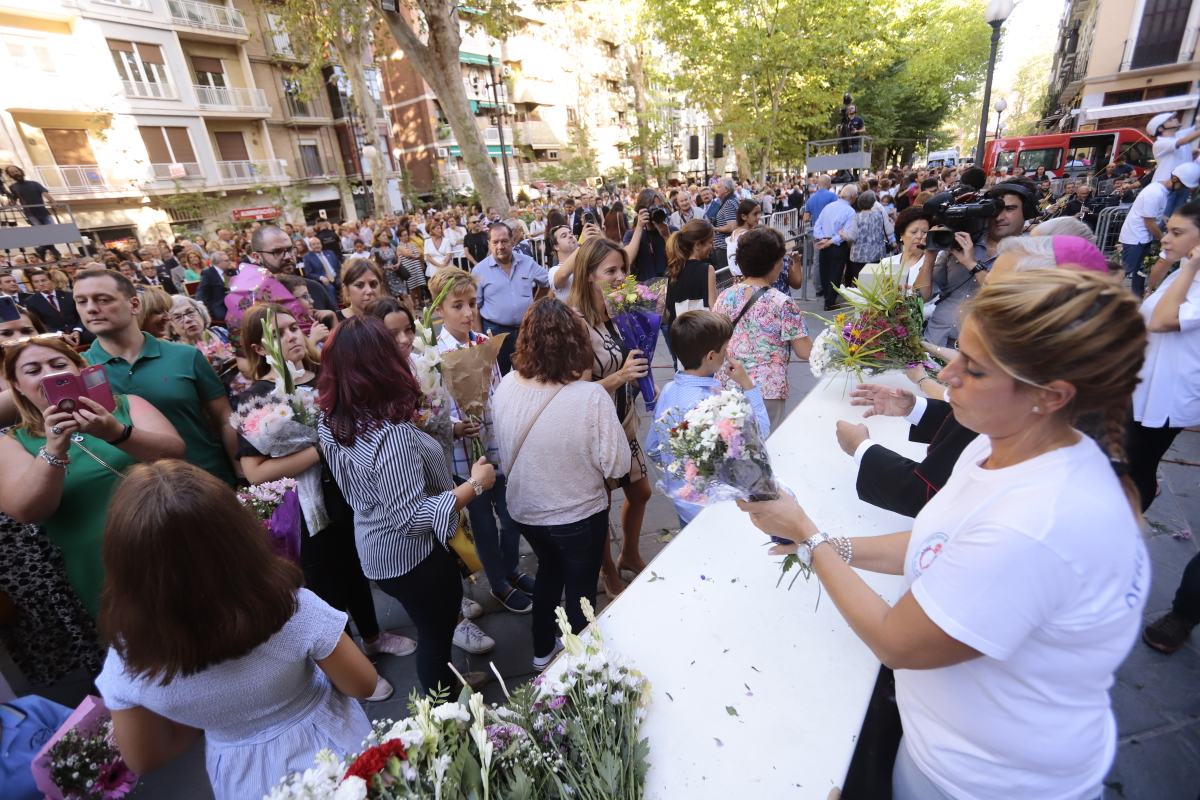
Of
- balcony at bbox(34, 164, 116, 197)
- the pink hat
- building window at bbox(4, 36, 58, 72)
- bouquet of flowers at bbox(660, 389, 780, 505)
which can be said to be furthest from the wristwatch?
building window at bbox(4, 36, 58, 72)

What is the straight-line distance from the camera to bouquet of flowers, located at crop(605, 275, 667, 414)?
149 inches

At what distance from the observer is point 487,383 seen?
3041 millimetres

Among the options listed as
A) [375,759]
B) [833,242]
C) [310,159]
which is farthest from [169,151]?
[375,759]

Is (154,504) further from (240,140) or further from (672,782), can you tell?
(240,140)

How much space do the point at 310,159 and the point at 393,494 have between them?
114 ft

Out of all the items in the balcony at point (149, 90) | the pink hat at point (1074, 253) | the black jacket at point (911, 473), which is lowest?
the black jacket at point (911, 473)

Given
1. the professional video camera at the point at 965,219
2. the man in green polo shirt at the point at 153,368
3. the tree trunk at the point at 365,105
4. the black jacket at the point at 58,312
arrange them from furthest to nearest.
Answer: the tree trunk at the point at 365,105, the black jacket at the point at 58,312, the professional video camera at the point at 965,219, the man in green polo shirt at the point at 153,368

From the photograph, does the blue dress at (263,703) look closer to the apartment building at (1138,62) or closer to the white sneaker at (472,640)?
the white sneaker at (472,640)

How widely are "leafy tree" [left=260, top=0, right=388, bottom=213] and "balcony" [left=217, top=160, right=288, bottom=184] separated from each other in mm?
6567

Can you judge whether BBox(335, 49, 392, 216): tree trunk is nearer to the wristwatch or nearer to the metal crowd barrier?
the metal crowd barrier

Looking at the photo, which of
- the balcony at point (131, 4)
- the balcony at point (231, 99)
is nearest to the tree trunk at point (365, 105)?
the balcony at point (231, 99)

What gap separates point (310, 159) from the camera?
30.2 m

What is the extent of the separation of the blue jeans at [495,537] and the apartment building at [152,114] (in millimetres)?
26410

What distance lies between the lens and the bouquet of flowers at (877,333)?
9.46 feet
